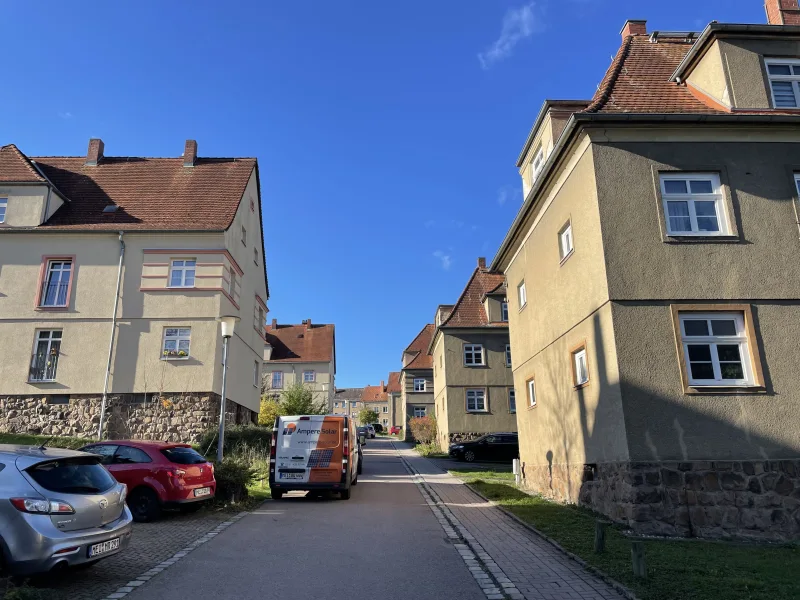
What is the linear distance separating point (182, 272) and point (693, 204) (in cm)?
1949

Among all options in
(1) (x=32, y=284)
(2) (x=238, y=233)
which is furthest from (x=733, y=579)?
(1) (x=32, y=284)

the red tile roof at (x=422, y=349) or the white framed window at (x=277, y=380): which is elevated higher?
the red tile roof at (x=422, y=349)

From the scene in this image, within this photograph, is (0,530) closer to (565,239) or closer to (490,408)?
(565,239)

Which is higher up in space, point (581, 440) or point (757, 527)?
point (581, 440)

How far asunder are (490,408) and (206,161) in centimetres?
2085

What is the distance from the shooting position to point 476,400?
112 feet

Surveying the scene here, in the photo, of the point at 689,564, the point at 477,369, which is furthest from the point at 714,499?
the point at 477,369

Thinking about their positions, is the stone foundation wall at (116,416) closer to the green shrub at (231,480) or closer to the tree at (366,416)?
the green shrub at (231,480)

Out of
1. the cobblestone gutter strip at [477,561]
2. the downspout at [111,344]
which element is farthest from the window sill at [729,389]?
the downspout at [111,344]

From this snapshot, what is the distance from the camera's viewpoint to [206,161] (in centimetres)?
2911

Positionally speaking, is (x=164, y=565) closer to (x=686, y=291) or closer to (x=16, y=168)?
(x=686, y=291)

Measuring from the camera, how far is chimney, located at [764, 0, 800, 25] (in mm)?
14984

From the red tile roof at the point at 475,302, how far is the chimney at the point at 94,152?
20509 mm

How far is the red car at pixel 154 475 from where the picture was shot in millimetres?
10953
